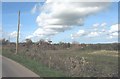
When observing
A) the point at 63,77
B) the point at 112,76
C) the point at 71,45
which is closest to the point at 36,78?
the point at 63,77

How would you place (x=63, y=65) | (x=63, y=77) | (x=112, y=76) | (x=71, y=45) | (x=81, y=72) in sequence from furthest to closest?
(x=71, y=45) < (x=63, y=65) < (x=81, y=72) < (x=63, y=77) < (x=112, y=76)

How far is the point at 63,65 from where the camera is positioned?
68.0 ft

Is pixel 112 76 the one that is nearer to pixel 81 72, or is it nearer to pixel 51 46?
pixel 81 72

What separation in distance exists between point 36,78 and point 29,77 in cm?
44

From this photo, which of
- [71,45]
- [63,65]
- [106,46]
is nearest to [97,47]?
[106,46]

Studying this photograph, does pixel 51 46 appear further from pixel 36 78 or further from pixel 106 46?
pixel 36 78

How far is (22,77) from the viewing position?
53.7ft

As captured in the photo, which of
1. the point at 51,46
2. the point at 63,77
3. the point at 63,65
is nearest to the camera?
the point at 63,77

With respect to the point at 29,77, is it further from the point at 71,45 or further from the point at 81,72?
the point at 71,45

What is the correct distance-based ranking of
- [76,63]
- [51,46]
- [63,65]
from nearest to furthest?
1. [76,63]
2. [63,65]
3. [51,46]

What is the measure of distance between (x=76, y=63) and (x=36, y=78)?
3898 millimetres

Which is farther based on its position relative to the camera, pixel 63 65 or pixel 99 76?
pixel 63 65

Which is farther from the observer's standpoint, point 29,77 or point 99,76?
point 29,77

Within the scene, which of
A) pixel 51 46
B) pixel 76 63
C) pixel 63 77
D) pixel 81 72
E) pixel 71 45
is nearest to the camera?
pixel 63 77
